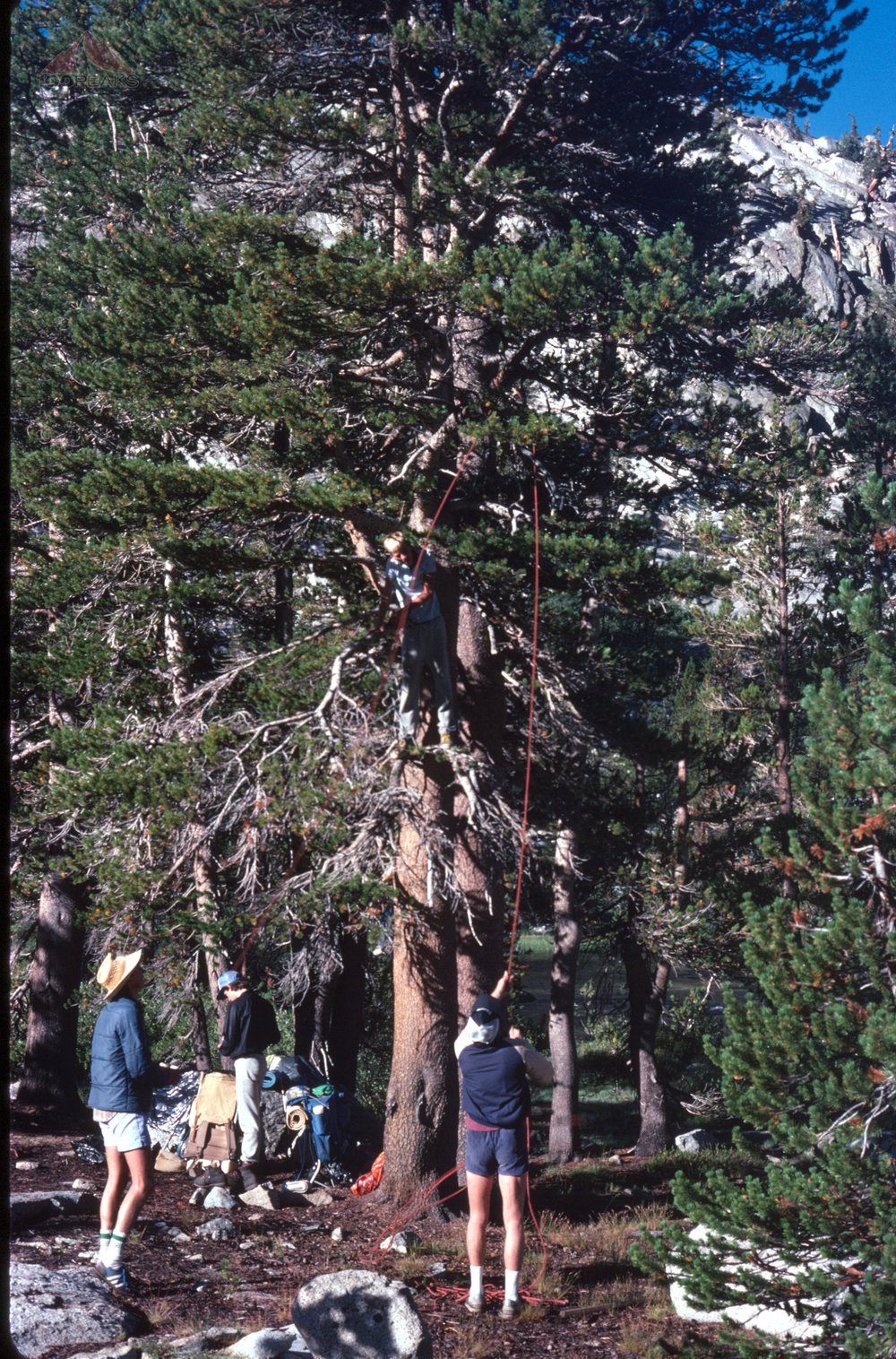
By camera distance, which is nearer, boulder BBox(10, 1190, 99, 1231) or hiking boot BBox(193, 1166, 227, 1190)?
boulder BBox(10, 1190, 99, 1231)

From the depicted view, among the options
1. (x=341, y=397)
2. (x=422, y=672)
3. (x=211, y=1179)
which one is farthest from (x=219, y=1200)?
(x=341, y=397)

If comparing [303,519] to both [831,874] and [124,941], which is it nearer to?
[124,941]

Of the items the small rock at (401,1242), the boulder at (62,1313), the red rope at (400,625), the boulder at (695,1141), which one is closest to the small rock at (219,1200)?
the small rock at (401,1242)

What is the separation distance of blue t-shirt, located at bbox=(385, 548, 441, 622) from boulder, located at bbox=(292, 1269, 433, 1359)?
14.9 feet

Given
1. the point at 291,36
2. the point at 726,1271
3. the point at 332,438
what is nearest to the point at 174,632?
the point at 332,438

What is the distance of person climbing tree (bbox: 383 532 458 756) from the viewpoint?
28.3ft

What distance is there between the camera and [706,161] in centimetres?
1551

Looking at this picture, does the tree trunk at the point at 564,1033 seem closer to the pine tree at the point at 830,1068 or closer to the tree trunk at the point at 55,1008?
the tree trunk at the point at 55,1008

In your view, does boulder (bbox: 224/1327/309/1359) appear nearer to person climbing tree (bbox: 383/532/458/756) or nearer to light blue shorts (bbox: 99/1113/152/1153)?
light blue shorts (bbox: 99/1113/152/1153)

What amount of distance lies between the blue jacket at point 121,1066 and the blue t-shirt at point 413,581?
11.6 ft

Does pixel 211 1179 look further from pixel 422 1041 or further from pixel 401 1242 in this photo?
pixel 422 1041

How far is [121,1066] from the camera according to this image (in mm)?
6730

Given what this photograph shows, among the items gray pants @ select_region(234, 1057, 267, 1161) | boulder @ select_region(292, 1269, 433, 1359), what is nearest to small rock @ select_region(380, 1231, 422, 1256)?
gray pants @ select_region(234, 1057, 267, 1161)

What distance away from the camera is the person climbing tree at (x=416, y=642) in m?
8.62
